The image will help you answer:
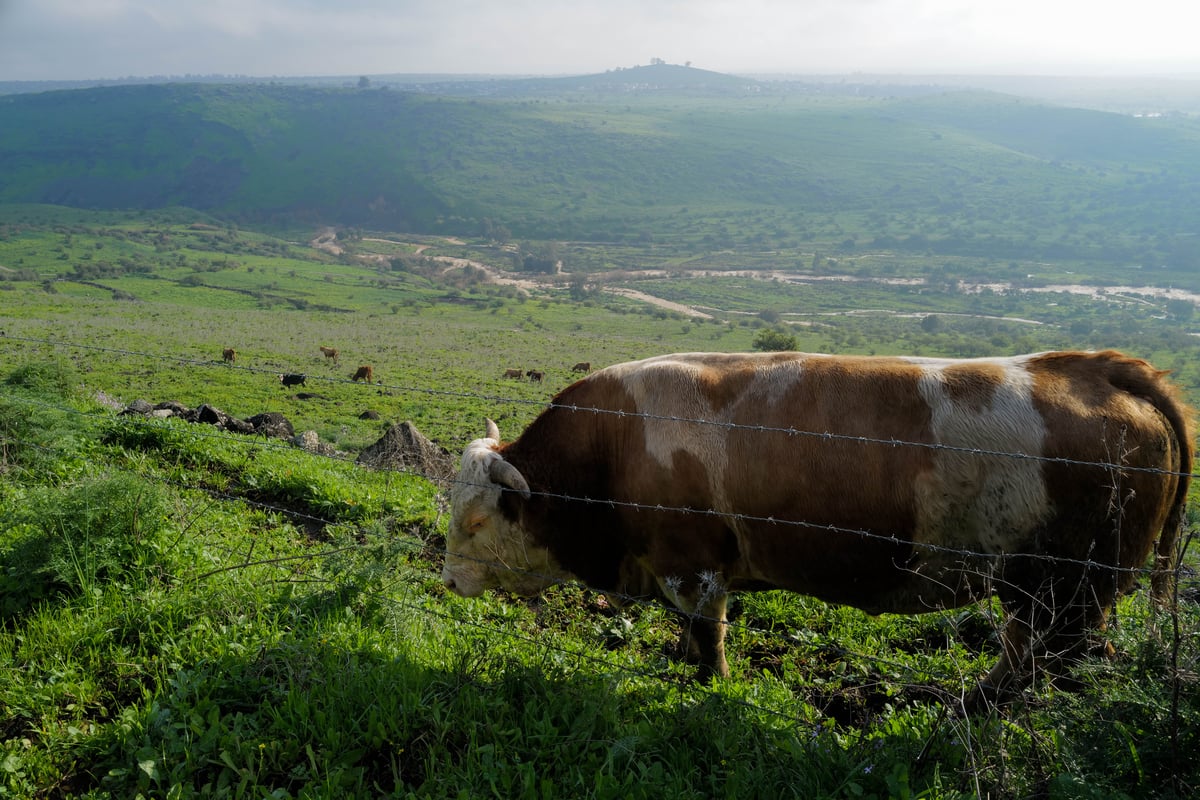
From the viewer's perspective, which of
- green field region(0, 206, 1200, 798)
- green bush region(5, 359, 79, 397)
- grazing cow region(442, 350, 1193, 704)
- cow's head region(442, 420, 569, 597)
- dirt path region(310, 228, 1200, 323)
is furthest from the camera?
dirt path region(310, 228, 1200, 323)

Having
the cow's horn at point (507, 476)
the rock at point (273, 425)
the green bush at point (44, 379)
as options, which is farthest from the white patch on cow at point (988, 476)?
the rock at point (273, 425)

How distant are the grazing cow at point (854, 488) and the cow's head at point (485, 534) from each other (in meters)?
0.02

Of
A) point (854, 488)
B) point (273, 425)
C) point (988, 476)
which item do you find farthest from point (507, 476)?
point (273, 425)

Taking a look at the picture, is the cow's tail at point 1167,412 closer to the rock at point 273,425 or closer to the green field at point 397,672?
the green field at point 397,672

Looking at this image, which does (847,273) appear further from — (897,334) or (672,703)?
(672,703)

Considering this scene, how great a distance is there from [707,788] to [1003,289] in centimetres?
16499

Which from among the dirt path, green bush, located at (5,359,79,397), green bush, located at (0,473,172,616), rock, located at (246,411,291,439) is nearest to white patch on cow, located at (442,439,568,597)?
green bush, located at (0,473,172,616)

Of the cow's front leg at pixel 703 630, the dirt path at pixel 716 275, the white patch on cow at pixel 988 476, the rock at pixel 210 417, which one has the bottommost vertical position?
the dirt path at pixel 716 275

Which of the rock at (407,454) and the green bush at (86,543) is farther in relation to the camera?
the rock at (407,454)

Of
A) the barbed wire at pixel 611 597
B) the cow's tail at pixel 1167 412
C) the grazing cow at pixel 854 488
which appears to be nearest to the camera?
the barbed wire at pixel 611 597

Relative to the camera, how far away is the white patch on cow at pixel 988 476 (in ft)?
14.9

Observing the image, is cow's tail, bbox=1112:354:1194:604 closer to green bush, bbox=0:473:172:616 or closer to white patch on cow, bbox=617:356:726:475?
white patch on cow, bbox=617:356:726:475

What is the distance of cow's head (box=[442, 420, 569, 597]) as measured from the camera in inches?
234

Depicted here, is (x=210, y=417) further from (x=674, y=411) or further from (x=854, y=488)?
(x=854, y=488)
